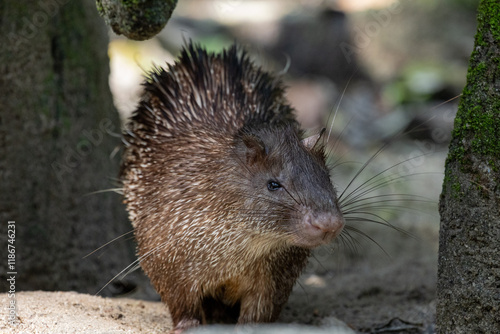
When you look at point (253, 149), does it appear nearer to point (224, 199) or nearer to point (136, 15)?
point (224, 199)

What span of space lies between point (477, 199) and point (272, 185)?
144 centimetres

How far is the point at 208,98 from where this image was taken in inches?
225

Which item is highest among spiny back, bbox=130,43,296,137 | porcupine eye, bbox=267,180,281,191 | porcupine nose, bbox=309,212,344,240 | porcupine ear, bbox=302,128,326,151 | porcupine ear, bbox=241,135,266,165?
spiny back, bbox=130,43,296,137

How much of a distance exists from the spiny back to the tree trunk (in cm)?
88

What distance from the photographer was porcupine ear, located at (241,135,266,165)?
4.72 metres

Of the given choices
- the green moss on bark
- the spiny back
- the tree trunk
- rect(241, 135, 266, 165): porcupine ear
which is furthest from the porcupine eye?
the tree trunk

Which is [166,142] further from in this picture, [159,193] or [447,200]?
[447,200]

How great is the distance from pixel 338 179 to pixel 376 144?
8.68ft

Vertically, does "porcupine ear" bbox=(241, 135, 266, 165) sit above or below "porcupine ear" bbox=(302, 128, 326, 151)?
below

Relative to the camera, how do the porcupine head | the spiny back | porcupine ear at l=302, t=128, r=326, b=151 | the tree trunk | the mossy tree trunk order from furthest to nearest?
the tree trunk → the spiny back → porcupine ear at l=302, t=128, r=326, b=151 → the porcupine head → the mossy tree trunk

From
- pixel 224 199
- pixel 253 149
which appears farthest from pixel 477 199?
pixel 224 199

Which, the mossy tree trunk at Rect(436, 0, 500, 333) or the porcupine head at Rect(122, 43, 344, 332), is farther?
the porcupine head at Rect(122, 43, 344, 332)

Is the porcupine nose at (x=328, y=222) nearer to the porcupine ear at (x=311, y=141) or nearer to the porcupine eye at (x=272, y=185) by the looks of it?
the porcupine eye at (x=272, y=185)

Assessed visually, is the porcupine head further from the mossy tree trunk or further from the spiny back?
the mossy tree trunk
